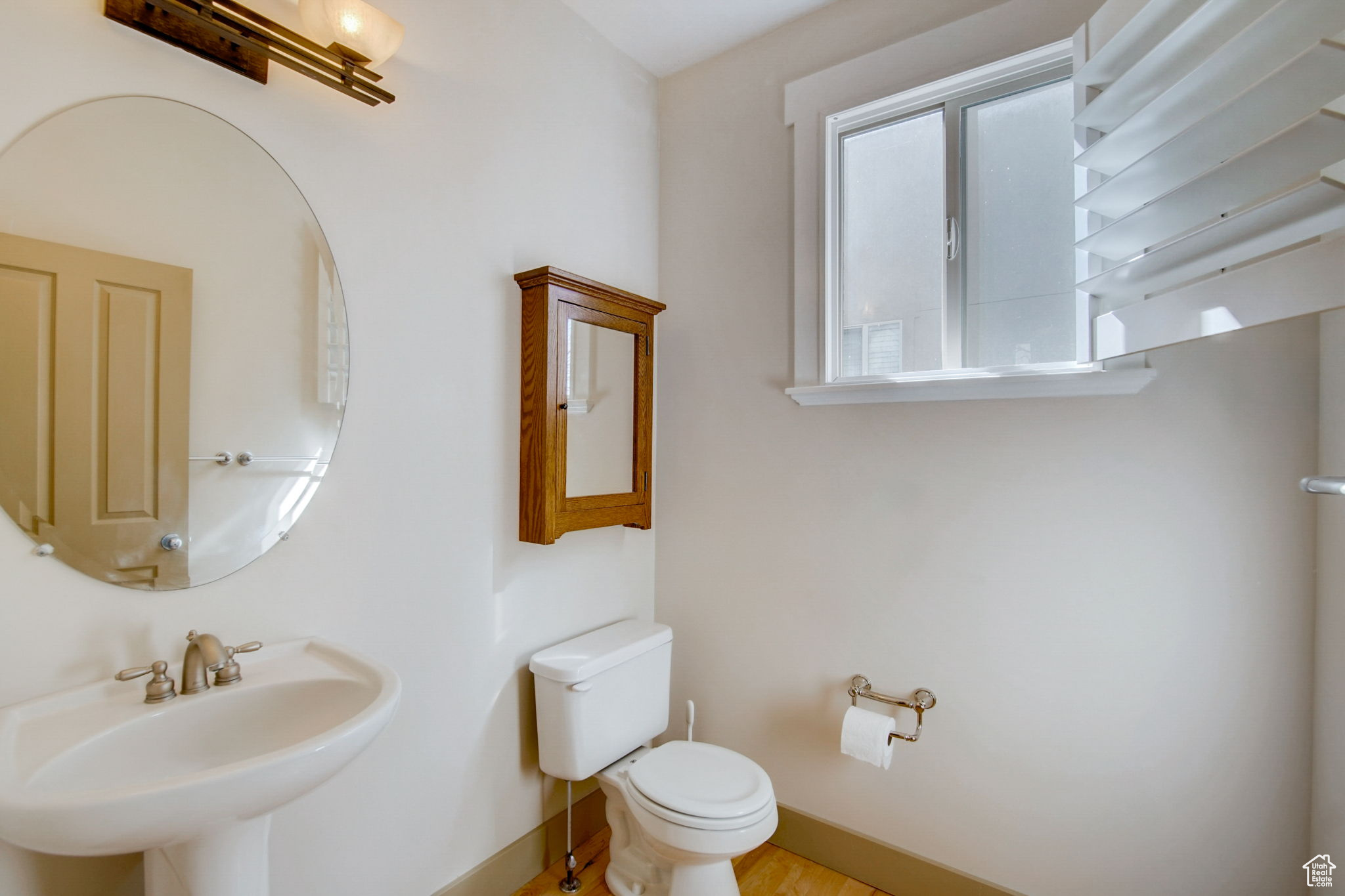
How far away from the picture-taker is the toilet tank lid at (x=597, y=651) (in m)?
1.73

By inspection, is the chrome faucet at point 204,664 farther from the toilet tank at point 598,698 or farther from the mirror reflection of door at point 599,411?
the mirror reflection of door at point 599,411

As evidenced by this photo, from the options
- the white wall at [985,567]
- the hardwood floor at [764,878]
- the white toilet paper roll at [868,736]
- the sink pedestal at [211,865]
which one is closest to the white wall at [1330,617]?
the white wall at [985,567]

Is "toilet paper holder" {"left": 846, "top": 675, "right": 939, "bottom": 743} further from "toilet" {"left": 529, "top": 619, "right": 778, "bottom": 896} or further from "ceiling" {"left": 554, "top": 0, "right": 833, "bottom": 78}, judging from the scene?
"ceiling" {"left": 554, "top": 0, "right": 833, "bottom": 78}

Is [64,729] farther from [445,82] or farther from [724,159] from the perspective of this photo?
[724,159]

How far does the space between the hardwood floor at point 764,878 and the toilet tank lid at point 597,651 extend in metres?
0.63

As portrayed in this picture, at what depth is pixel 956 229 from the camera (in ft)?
5.87

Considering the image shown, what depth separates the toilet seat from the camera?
151 centimetres

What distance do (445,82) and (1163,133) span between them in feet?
5.19

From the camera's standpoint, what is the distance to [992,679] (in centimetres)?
168

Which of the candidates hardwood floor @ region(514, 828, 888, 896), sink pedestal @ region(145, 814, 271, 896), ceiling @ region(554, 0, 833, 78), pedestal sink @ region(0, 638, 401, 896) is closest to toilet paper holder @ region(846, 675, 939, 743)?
hardwood floor @ region(514, 828, 888, 896)

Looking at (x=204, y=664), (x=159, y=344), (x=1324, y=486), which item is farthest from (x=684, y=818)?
(x=159, y=344)

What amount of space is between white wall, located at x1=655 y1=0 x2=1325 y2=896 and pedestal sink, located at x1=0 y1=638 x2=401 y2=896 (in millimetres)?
1250

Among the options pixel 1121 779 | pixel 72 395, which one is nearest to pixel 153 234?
pixel 72 395

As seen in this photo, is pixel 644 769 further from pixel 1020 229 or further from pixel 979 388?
pixel 1020 229
